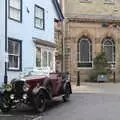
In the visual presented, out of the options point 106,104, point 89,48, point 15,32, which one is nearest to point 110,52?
point 89,48

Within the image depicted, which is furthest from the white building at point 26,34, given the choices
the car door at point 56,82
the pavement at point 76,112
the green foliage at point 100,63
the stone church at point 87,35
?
the stone church at point 87,35

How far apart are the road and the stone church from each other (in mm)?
21277

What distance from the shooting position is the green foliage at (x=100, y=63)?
4028 centimetres

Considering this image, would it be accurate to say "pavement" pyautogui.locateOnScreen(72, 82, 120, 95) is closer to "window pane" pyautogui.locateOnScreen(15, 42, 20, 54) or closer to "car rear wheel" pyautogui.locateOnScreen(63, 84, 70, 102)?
"window pane" pyautogui.locateOnScreen(15, 42, 20, 54)

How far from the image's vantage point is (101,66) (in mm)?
40531

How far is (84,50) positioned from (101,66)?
283 cm

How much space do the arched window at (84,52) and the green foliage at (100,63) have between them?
1.56 metres

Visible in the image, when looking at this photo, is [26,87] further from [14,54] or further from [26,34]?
[26,34]

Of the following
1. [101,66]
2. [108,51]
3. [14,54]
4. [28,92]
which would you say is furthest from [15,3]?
[108,51]

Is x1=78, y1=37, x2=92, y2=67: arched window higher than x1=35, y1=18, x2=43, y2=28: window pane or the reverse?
the reverse

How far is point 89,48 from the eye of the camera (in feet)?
140

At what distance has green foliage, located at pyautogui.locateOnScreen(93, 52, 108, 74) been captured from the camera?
40.3 metres

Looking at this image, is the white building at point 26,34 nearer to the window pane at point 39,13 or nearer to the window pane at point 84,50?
the window pane at point 39,13

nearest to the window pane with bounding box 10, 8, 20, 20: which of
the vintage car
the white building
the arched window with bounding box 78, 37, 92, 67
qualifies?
the white building
